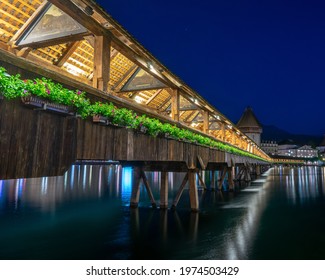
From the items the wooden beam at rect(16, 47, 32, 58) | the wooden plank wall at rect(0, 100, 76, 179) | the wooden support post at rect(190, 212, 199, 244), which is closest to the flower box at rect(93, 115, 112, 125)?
the wooden plank wall at rect(0, 100, 76, 179)

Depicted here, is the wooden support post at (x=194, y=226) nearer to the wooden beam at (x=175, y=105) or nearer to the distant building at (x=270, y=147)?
the wooden beam at (x=175, y=105)

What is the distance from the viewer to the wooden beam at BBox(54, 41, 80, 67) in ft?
44.7

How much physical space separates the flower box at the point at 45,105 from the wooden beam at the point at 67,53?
8.16 metres

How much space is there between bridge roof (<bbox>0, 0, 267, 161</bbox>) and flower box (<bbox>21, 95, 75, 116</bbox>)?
165 centimetres

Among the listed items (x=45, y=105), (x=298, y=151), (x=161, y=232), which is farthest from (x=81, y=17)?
(x=298, y=151)

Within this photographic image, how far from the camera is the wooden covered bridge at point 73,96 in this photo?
227 inches

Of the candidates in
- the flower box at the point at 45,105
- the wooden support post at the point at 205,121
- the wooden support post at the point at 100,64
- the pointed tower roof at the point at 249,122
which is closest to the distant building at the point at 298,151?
the pointed tower roof at the point at 249,122

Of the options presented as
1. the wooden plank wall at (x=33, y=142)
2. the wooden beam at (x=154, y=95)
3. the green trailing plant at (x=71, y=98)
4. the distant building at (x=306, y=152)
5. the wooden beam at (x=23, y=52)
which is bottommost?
the wooden plank wall at (x=33, y=142)

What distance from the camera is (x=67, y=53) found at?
45.6 feet

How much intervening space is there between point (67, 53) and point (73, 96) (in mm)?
8363

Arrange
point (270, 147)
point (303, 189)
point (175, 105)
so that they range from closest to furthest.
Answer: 1. point (175, 105)
2. point (303, 189)
3. point (270, 147)

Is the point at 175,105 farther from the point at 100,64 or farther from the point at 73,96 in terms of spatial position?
the point at 73,96

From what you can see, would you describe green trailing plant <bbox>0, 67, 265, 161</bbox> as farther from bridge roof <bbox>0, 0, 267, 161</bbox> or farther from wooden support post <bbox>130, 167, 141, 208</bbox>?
wooden support post <bbox>130, 167, 141, 208</bbox>

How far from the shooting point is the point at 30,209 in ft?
65.6
